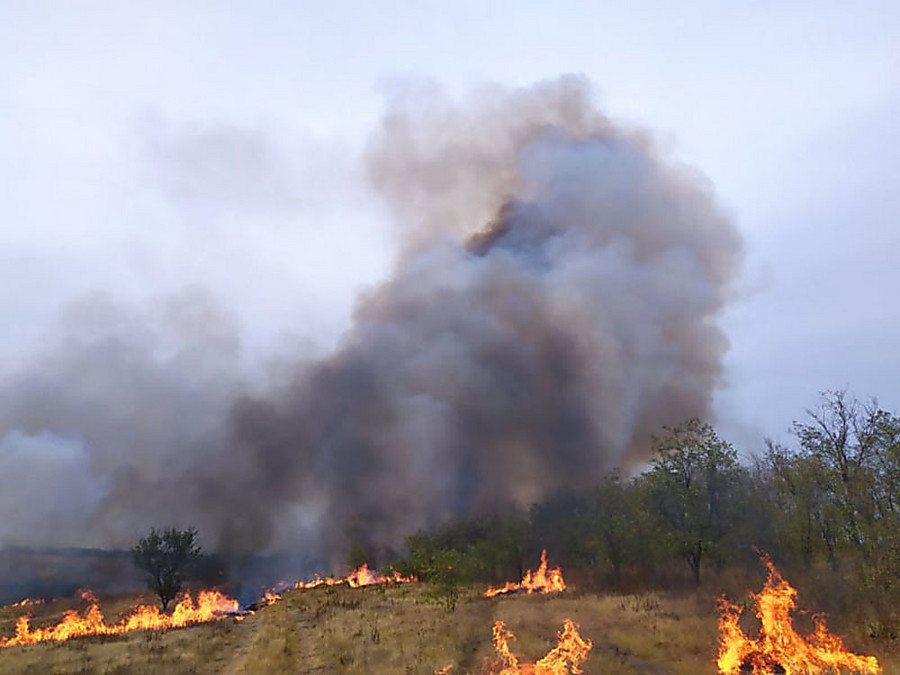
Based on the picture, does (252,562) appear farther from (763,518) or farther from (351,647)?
(763,518)

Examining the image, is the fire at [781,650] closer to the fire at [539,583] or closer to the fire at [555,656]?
the fire at [555,656]

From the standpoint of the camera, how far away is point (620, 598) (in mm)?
33125

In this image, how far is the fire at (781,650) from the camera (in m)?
18.5

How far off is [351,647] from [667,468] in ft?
68.5

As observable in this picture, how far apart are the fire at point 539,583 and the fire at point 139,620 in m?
20.2

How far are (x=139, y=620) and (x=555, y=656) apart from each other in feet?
105

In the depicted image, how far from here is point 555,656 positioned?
2070cm

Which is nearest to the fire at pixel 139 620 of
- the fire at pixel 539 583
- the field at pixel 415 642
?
the field at pixel 415 642

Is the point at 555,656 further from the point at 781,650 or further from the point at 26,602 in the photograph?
the point at 26,602

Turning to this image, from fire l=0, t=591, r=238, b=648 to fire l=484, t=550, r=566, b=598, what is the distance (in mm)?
20247

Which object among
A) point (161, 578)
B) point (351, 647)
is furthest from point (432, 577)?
point (161, 578)

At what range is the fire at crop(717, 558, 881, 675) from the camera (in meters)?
18.5

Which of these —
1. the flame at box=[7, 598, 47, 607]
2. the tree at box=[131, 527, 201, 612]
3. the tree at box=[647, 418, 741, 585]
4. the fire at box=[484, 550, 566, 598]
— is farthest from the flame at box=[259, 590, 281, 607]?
the tree at box=[647, 418, 741, 585]

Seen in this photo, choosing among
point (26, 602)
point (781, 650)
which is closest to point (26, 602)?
point (26, 602)
